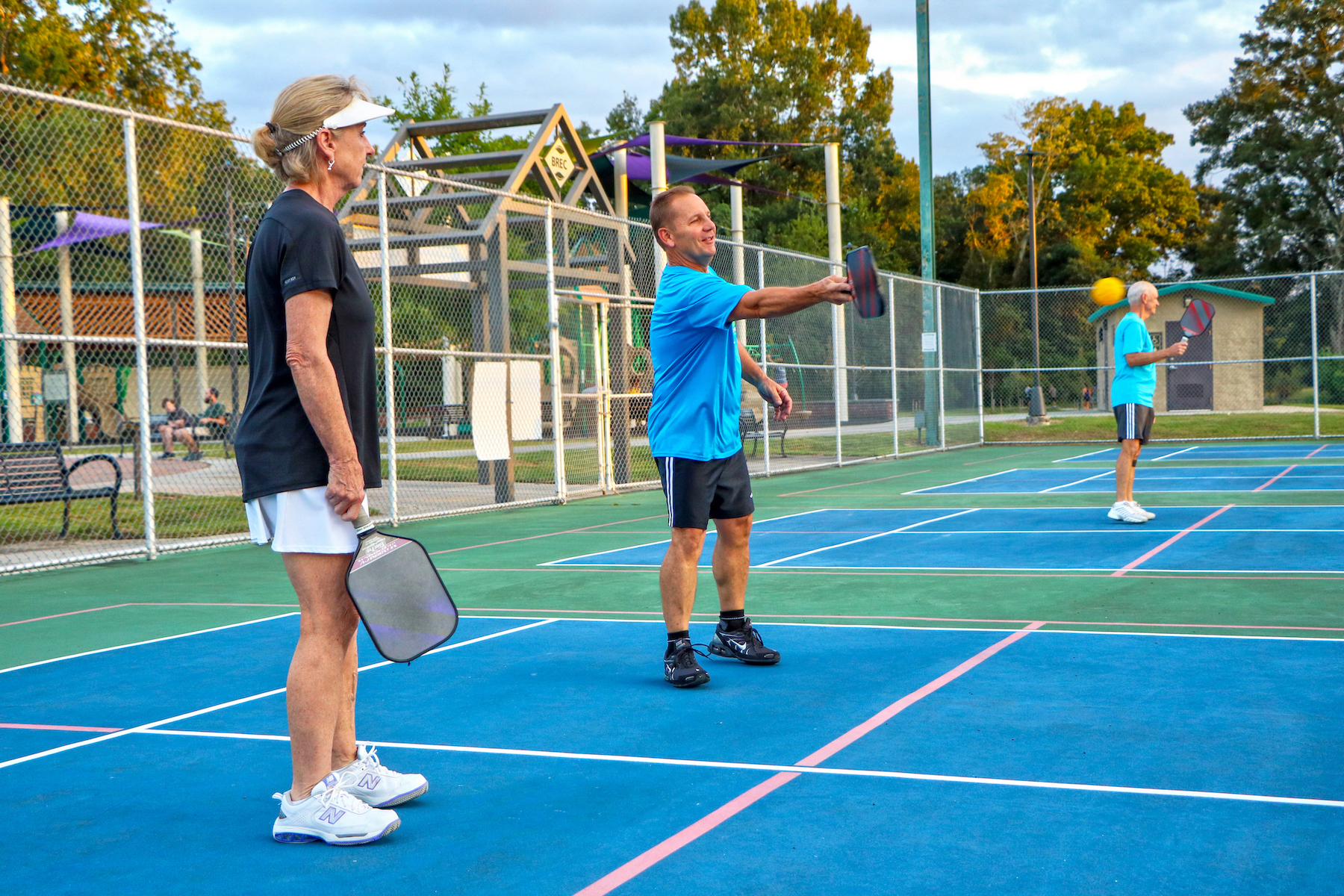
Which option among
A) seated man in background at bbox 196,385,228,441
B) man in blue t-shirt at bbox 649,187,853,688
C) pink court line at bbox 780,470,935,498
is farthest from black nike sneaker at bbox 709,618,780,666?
seated man in background at bbox 196,385,228,441

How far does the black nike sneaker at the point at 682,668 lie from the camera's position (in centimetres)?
491

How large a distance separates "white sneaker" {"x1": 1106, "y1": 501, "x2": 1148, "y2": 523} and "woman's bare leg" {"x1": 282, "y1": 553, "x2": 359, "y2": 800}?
835 centimetres

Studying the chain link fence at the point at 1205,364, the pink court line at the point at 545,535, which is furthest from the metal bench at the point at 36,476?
the chain link fence at the point at 1205,364

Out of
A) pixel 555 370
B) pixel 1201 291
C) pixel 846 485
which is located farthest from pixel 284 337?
pixel 1201 291

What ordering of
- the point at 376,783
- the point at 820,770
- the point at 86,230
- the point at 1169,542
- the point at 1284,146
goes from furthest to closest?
the point at 1284,146, the point at 86,230, the point at 1169,542, the point at 820,770, the point at 376,783

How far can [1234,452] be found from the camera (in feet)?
65.4

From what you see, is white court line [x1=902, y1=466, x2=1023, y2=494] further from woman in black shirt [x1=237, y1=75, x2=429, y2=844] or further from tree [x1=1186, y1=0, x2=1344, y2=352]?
tree [x1=1186, y1=0, x2=1344, y2=352]

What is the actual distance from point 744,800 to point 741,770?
11.6 inches

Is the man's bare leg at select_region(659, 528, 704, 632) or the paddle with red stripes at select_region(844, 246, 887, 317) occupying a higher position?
the paddle with red stripes at select_region(844, 246, 887, 317)

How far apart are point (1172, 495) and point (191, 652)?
10250mm

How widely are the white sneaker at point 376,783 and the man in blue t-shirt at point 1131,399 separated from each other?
7.92 meters

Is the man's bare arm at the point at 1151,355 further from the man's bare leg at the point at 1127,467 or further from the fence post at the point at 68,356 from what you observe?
the fence post at the point at 68,356

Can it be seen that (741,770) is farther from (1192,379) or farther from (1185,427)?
(1192,379)

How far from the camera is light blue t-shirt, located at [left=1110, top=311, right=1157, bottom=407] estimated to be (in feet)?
33.0
